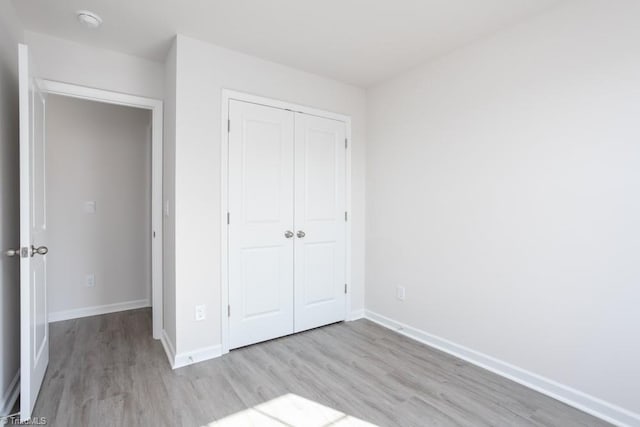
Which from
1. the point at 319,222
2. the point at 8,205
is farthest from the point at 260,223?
the point at 8,205

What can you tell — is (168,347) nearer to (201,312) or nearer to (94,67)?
(201,312)

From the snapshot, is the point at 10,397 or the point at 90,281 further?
the point at 90,281

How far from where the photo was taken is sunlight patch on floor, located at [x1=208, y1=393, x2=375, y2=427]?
6.05 feet

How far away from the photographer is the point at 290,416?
1.92 m

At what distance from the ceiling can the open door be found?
602 millimetres

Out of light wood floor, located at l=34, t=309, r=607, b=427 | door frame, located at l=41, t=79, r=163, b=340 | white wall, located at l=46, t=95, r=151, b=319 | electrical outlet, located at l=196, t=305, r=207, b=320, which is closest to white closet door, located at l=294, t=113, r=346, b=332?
light wood floor, located at l=34, t=309, r=607, b=427

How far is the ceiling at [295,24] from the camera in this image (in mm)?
2094

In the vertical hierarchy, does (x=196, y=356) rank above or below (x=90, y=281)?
below

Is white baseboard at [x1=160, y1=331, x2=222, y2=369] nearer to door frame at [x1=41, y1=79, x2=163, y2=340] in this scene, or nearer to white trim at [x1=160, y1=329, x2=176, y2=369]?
white trim at [x1=160, y1=329, x2=176, y2=369]

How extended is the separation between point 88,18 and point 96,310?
2.93m

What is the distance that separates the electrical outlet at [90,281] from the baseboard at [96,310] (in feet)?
0.80

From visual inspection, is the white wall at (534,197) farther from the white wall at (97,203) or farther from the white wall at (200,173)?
the white wall at (97,203)

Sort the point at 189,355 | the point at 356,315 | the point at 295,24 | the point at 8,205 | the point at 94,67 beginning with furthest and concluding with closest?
the point at 356,315 < the point at 94,67 < the point at 189,355 < the point at 295,24 < the point at 8,205

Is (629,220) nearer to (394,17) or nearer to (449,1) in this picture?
(449,1)
